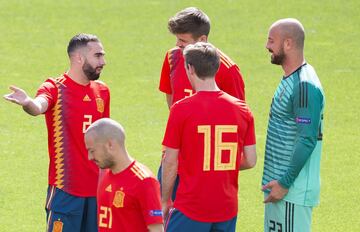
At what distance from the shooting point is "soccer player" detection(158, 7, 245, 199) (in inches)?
343

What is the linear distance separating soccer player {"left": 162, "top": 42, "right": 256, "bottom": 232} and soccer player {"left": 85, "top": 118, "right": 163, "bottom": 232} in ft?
2.20

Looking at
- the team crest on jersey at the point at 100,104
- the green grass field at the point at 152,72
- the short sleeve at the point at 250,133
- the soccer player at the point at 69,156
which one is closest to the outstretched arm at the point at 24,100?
the soccer player at the point at 69,156

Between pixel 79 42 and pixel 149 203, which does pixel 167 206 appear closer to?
pixel 149 203

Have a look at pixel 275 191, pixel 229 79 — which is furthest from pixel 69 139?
pixel 275 191

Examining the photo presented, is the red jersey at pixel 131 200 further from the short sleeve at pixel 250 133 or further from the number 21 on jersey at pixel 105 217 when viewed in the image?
the short sleeve at pixel 250 133

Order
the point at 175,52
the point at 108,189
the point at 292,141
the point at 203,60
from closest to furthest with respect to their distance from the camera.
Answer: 1. the point at 108,189
2. the point at 203,60
3. the point at 292,141
4. the point at 175,52

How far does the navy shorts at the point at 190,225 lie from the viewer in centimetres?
771

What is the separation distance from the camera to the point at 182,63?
902cm

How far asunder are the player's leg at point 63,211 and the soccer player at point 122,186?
172cm

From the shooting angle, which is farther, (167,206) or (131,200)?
(167,206)

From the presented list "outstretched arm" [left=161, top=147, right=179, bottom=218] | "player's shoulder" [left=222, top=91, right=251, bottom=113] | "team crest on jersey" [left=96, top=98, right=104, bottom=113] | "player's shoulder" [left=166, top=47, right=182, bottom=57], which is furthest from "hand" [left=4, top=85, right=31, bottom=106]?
"player's shoulder" [left=222, top=91, right=251, bottom=113]

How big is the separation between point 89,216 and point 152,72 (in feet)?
28.6

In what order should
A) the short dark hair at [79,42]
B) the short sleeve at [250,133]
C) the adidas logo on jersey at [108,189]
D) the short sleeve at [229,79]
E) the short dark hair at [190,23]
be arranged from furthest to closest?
the short dark hair at [79,42] → the short sleeve at [229,79] → the short dark hair at [190,23] → the short sleeve at [250,133] → the adidas logo on jersey at [108,189]

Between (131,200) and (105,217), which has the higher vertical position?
(131,200)
